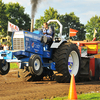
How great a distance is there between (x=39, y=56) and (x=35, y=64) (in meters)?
0.41

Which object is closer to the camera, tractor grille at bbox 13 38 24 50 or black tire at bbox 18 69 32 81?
tractor grille at bbox 13 38 24 50

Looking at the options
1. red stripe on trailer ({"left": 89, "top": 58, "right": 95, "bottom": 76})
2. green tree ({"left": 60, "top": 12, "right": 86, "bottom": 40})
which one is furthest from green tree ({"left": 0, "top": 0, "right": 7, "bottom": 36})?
red stripe on trailer ({"left": 89, "top": 58, "right": 95, "bottom": 76})

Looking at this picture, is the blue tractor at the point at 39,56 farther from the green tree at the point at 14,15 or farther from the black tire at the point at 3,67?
the green tree at the point at 14,15

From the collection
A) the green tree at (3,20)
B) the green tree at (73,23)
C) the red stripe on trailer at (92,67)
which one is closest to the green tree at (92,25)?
the green tree at (73,23)

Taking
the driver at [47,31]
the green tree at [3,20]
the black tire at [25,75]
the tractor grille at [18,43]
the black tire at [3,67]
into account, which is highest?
the green tree at [3,20]

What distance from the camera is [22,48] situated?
860cm

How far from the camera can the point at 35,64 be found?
8312 mm

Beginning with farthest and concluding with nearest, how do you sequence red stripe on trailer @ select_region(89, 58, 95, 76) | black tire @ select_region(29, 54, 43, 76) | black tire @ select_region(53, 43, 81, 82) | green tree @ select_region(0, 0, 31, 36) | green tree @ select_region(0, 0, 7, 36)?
green tree @ select_region(0, 0, 31, 36) < green tree @ select_region(0, 0, 7, 36) < red stripe on trailer @ select_region(89, 58, 95, 76) < black tire @ select_region(53, 43, 81, 82) < black tire @ select_region(29, 54, 43, 76)

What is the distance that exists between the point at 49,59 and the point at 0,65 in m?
1.99

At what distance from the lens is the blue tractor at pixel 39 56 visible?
8391mm

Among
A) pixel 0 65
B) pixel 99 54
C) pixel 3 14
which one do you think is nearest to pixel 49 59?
pixel 0 65

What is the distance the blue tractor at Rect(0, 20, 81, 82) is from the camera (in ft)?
27.5

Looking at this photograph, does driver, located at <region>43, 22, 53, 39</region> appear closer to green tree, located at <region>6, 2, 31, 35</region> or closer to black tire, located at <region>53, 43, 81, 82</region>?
black tire, located at <region>53, 43, 81, 82</region>

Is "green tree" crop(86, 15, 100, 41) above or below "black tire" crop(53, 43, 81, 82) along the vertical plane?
above
